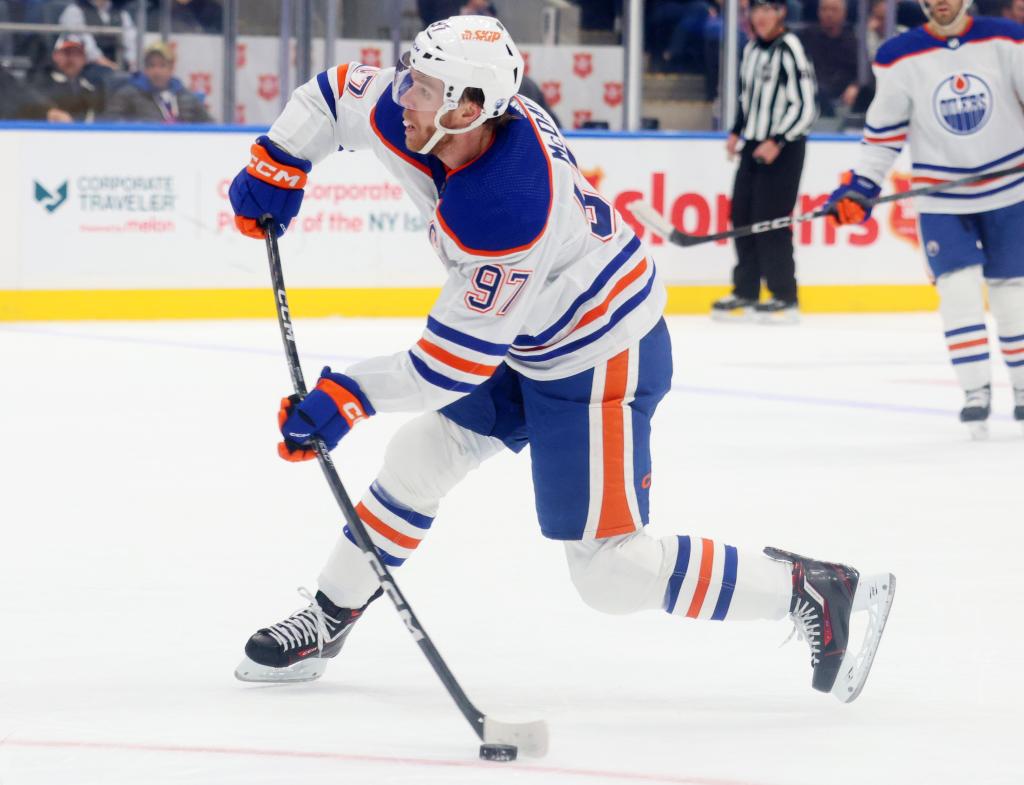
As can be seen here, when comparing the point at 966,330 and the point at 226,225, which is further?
the point at 226,225

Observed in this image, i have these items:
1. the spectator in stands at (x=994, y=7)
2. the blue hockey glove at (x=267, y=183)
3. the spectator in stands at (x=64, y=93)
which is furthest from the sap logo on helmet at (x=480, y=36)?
the spectator in stands at (x=994, y=7)

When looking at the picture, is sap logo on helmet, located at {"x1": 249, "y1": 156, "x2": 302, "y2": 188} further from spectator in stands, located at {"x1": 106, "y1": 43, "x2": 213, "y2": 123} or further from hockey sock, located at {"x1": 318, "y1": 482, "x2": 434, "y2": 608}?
spectator in stands, located at {"x1": 106, "y1": 43, "x2": 213, "y2": 123}

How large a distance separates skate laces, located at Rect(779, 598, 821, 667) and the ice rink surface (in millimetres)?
78

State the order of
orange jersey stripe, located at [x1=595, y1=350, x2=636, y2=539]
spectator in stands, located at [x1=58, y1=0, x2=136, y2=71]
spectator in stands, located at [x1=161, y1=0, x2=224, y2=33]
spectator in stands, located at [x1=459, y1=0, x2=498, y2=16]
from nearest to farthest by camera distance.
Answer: orange jersey stripe, located at [x1=595, y1=350, x2=636, y2=539] < spectator in stands, located at [x1=58, y1=0, x2=136, y2=71] < spectator in stands, located at [x1=161, y1=0, x2=224, y2=33] < spectator in stands, located at [x1=459, y1=0, x2=498, y2=16]

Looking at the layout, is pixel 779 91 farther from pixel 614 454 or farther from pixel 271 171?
pixel 614 454

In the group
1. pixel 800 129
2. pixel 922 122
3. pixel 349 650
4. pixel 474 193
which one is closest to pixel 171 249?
pixel 800 129

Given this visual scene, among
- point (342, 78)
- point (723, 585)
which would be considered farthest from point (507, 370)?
point (342, 78)

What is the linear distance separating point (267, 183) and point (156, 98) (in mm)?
5269

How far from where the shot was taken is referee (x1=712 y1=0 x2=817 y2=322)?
769cm

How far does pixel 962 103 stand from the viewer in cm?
468

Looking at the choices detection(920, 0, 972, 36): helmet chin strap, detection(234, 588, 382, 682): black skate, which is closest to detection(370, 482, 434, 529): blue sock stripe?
detection(234, 588, 382, 682): black skate

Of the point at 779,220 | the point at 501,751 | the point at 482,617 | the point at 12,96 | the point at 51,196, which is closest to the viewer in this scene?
the point at 501,751

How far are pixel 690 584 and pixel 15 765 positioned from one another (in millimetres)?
865

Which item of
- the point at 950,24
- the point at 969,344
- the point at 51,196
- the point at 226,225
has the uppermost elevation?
the point at 950,24
